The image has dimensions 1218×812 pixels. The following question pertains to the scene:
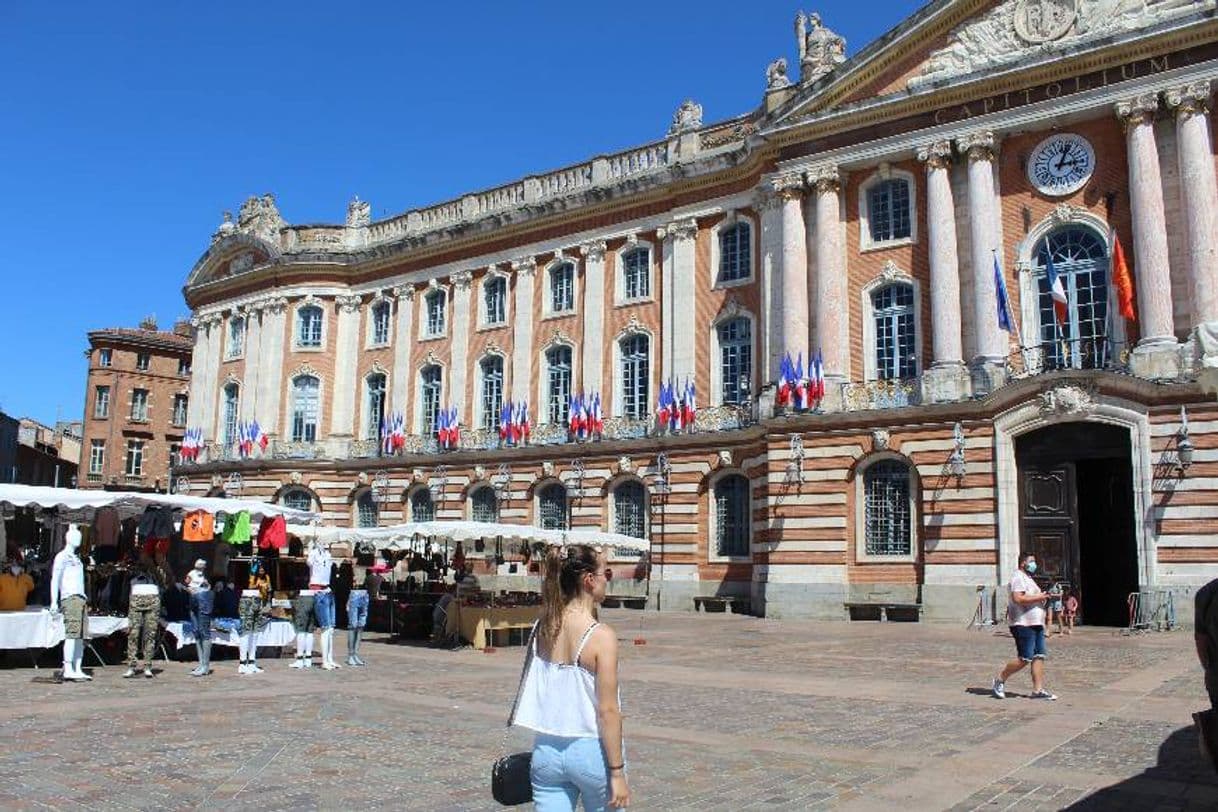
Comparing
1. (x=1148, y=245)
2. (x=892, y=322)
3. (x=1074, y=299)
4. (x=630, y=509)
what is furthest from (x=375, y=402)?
(x=1148, y=245)

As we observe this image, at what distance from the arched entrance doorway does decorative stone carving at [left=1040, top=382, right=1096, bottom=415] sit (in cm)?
53

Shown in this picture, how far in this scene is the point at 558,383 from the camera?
126 feet

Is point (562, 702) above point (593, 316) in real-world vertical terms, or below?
below

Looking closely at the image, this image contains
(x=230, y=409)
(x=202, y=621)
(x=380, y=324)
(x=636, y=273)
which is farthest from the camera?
(x=230, y=409)

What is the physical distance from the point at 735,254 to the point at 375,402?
696 inches

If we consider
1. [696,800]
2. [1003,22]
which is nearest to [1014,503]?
[1003,22]

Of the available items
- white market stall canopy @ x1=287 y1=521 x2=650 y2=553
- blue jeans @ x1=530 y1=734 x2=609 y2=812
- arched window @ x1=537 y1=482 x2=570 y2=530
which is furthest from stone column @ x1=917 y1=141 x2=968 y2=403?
blue jeans @ x1=530 y1=734 x2=609 y2=812

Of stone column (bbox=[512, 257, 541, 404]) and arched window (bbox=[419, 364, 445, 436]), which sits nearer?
stone column (bbox=[512, 257, 541, 404])

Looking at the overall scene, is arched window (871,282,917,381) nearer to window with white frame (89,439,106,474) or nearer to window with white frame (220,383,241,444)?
window with white frame (220,383,241,444)

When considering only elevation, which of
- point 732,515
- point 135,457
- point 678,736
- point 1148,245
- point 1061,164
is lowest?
point 678,736

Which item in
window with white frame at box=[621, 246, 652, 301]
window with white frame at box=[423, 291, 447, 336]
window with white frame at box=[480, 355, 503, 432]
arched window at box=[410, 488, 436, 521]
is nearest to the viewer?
window with white frame at box=[621, 246, 652, 301]

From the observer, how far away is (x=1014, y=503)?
86.3 ft

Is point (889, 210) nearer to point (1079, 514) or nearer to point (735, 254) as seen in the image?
point (735, 254)

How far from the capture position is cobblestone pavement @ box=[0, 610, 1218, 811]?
320 inches
